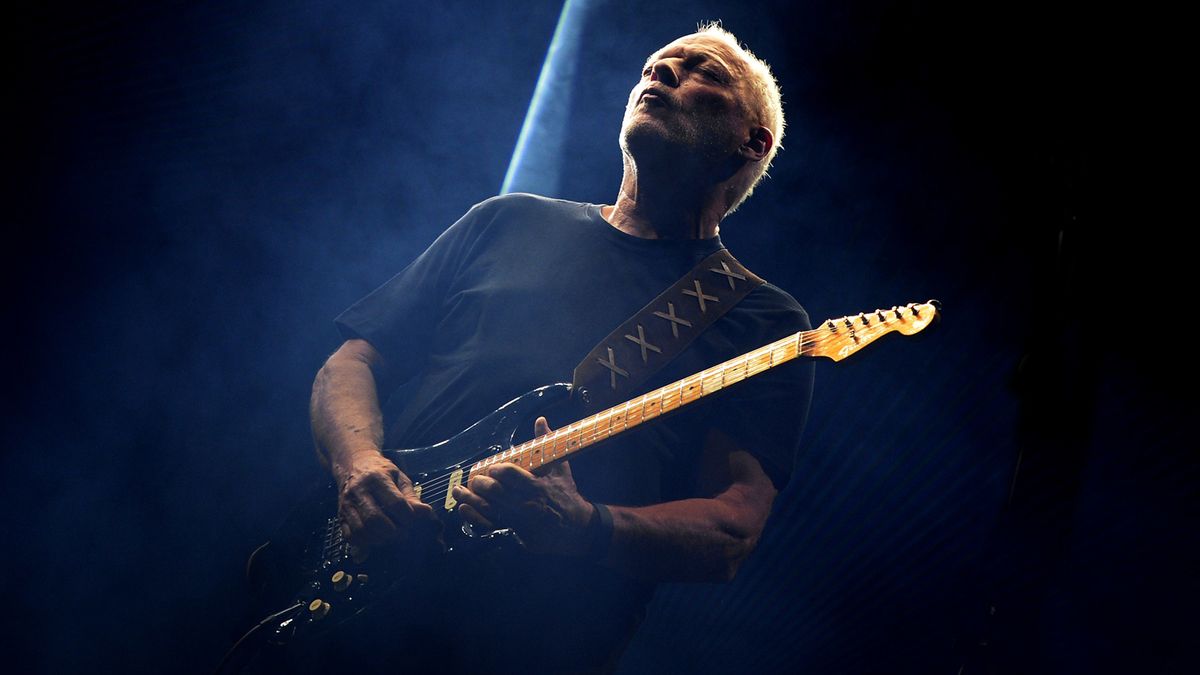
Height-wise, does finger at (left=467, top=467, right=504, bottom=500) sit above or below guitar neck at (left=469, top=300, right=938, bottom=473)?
below

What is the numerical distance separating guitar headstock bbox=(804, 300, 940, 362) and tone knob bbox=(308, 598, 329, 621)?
1.05m

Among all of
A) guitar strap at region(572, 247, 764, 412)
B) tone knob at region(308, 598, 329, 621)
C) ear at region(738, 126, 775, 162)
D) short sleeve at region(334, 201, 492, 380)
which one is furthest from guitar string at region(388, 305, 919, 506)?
ear at region(738, 126, 775, 162)

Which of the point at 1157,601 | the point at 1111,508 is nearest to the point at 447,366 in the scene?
the point at 1111,508

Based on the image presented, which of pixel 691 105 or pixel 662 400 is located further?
pixel 691 105

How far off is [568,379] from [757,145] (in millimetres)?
921

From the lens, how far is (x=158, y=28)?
6.70ft

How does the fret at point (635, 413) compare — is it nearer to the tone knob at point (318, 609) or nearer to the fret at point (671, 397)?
the fret at point (671, 397)

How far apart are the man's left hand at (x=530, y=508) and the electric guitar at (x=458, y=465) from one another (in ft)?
0.15

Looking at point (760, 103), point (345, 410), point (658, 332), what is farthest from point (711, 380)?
point (760, 103)

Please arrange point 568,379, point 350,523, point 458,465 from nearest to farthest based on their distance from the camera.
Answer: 1. point 350,523
2. point 458,465
3. point 568,379

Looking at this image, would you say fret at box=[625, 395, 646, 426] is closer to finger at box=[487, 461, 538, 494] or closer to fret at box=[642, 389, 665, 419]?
fret at box=[642, 389, 665, 419]

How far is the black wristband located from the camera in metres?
1.53

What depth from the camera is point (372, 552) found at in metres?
1.55

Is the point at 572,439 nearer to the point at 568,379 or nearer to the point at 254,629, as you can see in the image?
the point at 568,379
